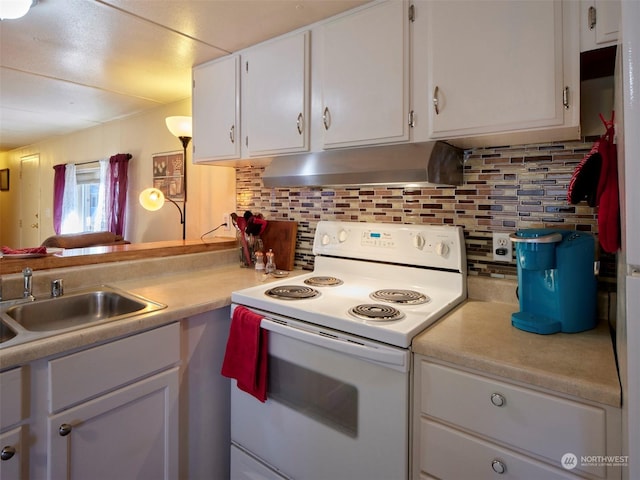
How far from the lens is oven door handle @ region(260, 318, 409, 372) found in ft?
3.43

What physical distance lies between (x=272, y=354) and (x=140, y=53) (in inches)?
71.5

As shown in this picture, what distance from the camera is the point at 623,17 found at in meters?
0.56

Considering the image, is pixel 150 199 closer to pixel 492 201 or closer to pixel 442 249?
pixel 442 249


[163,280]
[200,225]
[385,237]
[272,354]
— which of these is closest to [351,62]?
[385,237]

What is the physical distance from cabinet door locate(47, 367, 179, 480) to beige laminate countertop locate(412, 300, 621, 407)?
0.94 metres

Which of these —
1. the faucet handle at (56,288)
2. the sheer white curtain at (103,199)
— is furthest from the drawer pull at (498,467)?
the sheer white curtain at (103,199)

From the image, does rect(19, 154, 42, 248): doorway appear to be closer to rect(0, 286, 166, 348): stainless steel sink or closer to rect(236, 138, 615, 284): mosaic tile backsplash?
rect(0, 286, 166, 348): stainless steel sink

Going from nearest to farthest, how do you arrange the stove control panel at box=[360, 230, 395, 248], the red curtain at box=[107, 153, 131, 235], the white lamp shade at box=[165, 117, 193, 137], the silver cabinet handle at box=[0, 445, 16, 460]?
the silver cabinet handle at box=[0, 445, 16, 460] < the stove control panel at box=[360, 230, 395, 248] < the white lamp shade at box=[165, 117, 193, 137] < the red curtain at box=[107, 153, 131, 235]

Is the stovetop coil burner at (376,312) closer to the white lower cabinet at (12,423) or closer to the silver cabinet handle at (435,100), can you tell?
the silver cabinet handle at (435,100)

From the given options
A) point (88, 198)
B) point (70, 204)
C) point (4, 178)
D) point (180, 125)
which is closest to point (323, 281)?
point (180, 125)

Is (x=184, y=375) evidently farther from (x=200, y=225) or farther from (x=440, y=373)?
(x=200, y=225)

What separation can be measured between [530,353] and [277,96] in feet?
5.01

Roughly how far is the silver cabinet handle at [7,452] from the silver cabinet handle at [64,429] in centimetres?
11

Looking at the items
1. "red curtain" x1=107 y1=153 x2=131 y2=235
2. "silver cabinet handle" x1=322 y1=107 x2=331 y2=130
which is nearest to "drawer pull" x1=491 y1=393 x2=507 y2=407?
"silver cabinet handle" x1=322 y1=107 x2=331 y2=130
